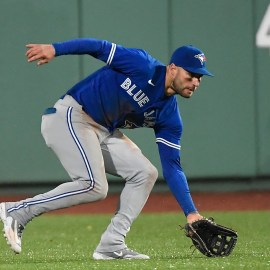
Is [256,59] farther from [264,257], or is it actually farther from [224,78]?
[264,257]

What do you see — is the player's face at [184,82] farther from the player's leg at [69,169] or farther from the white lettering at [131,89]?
the player's leg at [69,169]

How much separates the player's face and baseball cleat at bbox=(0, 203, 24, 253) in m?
1.32

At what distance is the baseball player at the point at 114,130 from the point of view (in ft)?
21.3

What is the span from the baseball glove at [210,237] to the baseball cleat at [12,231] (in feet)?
3.55

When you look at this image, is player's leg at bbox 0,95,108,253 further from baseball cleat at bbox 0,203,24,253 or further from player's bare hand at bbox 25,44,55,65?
player's bare hand at bbox 25,44,55,65

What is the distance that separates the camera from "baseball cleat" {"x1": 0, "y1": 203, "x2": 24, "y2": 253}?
637 cm

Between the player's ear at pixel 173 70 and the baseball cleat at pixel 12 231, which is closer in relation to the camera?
the baseball cleat at pixel 12 231

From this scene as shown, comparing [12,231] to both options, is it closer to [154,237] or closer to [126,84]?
[126,84]

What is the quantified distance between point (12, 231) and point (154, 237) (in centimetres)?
277

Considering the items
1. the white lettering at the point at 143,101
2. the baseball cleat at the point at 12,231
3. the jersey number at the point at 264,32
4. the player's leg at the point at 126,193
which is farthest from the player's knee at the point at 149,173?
the jersey number at the point at 264,32

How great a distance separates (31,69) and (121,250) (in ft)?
21.1

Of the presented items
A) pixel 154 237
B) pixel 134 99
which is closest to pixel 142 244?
pixel 154 237

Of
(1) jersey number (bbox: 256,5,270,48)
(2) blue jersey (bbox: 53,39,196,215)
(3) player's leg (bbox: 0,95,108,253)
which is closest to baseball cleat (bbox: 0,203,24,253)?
(3) player's leg (bbox: 0,95,108,253)

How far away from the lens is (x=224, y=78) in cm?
1319
